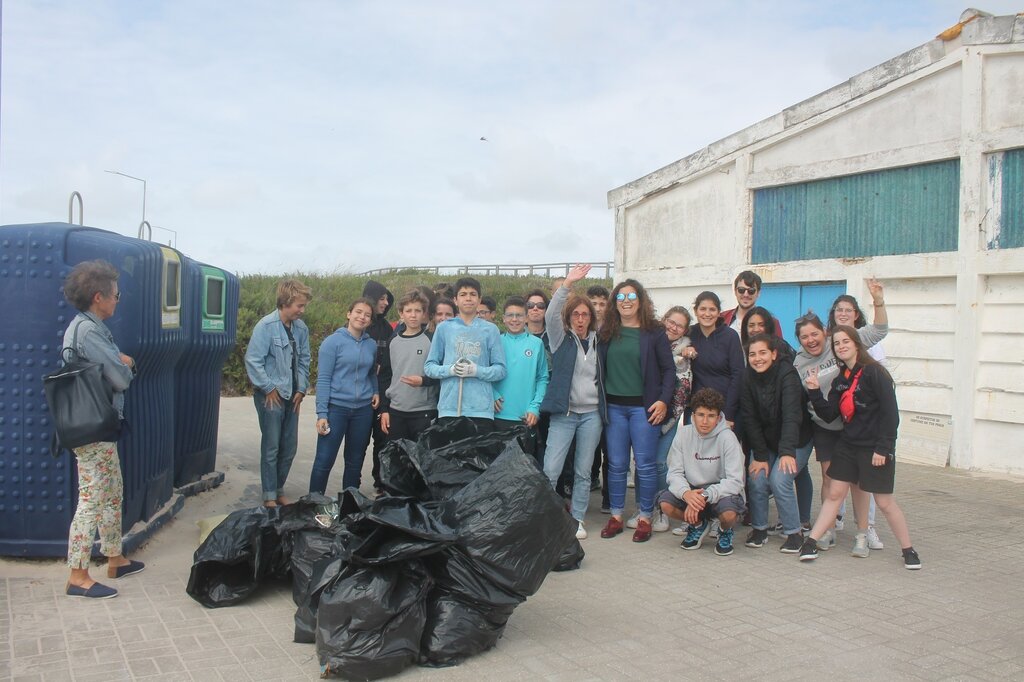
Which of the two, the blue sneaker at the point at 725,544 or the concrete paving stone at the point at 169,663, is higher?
the blue sneaker at the point at 725,544

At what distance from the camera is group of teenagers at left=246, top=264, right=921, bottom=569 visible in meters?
5.86

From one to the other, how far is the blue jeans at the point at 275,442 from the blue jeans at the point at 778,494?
11.7ft

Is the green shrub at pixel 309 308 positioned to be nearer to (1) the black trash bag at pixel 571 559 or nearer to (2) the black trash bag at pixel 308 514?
(1) the black trash bag at pixel 571 559

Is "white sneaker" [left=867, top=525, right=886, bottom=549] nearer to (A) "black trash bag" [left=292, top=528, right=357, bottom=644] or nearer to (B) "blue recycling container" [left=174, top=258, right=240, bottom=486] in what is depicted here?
(A) "black trash bag" [left=292, top=528, right=357, bottom=644]

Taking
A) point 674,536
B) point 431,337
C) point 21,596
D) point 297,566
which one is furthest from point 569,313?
point 21,596

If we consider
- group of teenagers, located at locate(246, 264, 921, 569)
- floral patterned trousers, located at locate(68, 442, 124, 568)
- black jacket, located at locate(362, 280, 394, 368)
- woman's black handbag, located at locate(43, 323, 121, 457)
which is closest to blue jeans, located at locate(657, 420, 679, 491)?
group of teenagers, located at locate(246, 264, 921, 569)

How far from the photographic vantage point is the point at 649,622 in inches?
178

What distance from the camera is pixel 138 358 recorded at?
5.27 metres

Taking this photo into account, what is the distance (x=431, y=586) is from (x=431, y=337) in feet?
10.7

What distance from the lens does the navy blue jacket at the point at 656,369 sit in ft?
20.6

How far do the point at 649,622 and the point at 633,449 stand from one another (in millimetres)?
1984

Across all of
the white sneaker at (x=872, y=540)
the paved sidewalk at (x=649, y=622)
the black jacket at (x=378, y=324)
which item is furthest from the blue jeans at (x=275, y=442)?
the white sneaker at (x=872, y=540)

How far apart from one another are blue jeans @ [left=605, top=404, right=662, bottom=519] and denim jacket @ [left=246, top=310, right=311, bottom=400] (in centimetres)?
246

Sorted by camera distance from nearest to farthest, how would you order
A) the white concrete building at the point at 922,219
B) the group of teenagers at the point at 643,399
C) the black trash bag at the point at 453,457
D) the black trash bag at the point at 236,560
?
the black trash bag at the point at 236,560 → the black trash bag at the point at 453,457 → the group of teenagers at the point at 643,399 → the white concrete building at the point at 922,219
